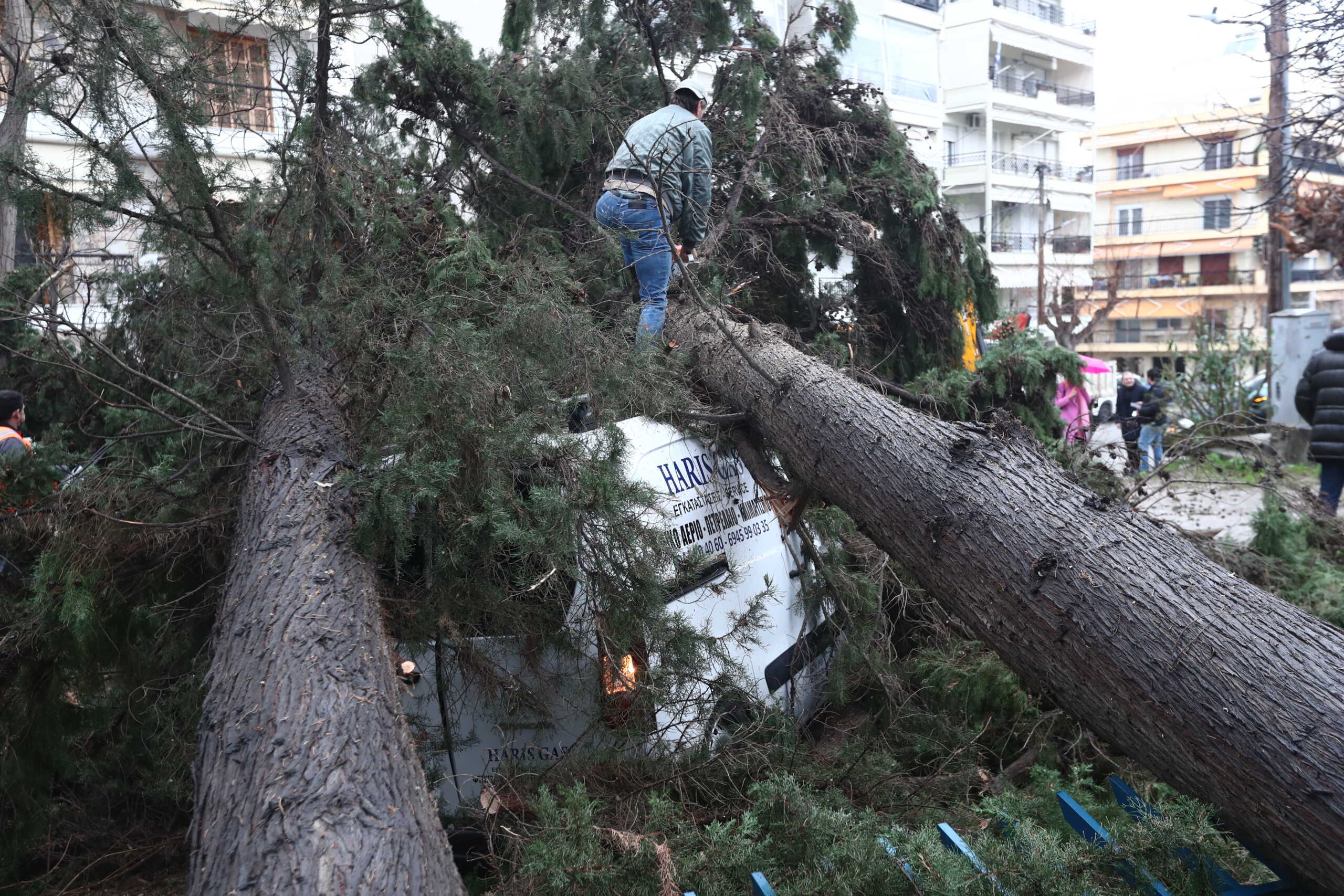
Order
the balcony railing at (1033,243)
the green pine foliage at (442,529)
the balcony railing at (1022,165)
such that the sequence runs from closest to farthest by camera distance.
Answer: the green pine foliage at (442,529)
the balcony railing at (1033,243)
the balcony railing at (1022,165)

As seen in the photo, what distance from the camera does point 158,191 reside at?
3.80 metres

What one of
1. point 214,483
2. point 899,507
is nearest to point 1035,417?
point 899,507

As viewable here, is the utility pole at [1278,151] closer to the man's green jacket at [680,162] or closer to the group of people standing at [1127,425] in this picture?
the group of people standing at [1127,425]

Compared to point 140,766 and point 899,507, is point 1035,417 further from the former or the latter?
point 140,766

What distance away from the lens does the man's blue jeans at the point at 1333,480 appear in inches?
302

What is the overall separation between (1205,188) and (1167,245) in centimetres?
294

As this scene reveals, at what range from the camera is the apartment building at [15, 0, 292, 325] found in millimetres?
3816

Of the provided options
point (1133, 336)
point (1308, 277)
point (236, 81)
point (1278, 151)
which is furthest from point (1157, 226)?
point (236, 81)

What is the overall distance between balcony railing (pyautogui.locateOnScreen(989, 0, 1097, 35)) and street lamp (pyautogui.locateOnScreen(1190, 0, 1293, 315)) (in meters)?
26.1

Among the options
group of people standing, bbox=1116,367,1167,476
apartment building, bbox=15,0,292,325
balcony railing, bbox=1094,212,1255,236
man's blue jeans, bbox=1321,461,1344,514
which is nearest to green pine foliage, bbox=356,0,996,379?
apartment building, bbox=15,0,292,325

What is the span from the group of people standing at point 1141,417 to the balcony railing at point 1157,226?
114 ft

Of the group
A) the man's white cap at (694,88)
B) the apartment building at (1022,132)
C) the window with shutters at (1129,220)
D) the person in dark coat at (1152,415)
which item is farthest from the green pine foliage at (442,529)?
the window with shutters at (1129,220)

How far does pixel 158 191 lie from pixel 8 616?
65.3 inches

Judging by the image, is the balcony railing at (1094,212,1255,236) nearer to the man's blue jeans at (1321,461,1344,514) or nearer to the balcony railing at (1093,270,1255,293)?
the balcony railing at (1093,270,1255,293)
